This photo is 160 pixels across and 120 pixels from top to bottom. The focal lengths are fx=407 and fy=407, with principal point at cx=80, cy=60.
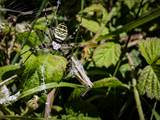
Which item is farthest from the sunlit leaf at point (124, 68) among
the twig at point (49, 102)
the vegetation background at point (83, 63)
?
the twig at point (49, 102)

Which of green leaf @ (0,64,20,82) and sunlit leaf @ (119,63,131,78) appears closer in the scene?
green leaf @ (0,64,20,82)

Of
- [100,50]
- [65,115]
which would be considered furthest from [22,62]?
[100,50]

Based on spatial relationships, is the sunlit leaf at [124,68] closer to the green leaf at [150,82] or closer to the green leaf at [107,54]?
the green leaf at [107,54]

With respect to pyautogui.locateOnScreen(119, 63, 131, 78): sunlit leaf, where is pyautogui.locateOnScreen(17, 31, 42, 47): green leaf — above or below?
above

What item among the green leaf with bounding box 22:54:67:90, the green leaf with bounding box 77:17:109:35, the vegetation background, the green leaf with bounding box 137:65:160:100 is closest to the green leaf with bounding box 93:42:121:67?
the vegetation background

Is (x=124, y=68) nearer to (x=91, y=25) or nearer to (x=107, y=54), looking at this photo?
(x=107, y=54)

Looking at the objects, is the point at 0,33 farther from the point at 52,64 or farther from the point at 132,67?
the point at 132,67

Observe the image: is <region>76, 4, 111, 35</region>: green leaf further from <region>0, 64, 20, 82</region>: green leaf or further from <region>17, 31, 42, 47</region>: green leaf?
<region>0, 64, 20, 82</region>: green leaf
